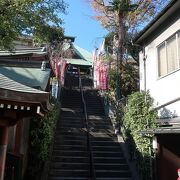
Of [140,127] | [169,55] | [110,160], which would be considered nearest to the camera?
[169,55]

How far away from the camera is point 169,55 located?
12.8 meters

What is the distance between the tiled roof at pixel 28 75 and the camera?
38.0 ft

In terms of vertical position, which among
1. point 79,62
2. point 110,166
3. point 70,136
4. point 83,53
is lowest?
point 110,166

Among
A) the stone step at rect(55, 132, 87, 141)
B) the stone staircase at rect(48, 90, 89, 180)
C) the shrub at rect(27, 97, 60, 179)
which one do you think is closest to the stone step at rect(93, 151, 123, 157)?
the stone staircase at rect(48, 90, 89, 180)

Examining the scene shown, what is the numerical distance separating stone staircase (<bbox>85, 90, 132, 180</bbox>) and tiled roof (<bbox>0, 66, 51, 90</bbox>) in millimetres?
4138

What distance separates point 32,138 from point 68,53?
21.5m

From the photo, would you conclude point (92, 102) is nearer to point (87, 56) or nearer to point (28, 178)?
point (28, 178)

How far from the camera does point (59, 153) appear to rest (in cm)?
1459

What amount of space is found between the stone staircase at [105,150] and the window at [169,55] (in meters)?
3.91

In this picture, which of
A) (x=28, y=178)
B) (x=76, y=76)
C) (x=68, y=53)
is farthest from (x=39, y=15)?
(x=68, y=53)

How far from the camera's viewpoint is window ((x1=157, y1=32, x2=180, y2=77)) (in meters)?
12.2

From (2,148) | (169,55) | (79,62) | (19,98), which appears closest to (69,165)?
(169,55)

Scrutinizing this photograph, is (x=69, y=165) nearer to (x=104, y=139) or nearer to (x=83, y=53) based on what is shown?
(x=104, y=139)

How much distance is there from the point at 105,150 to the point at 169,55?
16.7ft
